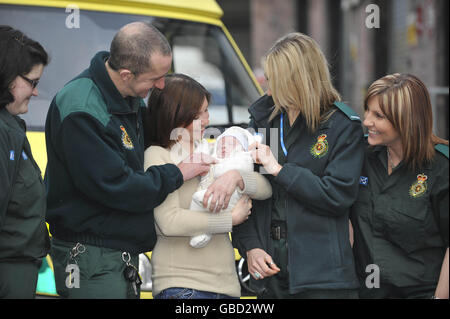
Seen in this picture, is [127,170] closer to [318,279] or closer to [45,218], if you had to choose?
[45,218]

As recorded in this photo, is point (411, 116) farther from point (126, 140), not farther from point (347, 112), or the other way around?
point (126, 140)

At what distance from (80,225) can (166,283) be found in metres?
0.49

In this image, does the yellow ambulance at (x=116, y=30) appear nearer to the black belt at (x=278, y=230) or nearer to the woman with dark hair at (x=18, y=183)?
the black belt at (x=278, y=230)

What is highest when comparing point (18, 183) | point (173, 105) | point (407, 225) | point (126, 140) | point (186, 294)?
point (173, 105)

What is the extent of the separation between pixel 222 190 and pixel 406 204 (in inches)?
32.8

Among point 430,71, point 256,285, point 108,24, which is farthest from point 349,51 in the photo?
point 256,285

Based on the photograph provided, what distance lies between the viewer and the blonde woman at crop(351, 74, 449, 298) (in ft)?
9.36

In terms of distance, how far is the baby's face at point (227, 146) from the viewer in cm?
298

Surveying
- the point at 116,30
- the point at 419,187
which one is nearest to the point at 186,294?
the point at 419,187

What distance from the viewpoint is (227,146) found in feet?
9.78

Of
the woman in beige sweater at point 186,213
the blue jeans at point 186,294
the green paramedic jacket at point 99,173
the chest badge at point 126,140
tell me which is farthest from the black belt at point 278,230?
the chest badge at point 126,140

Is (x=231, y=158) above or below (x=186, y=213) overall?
above

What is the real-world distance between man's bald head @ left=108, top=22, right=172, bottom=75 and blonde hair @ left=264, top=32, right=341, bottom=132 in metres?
0.53

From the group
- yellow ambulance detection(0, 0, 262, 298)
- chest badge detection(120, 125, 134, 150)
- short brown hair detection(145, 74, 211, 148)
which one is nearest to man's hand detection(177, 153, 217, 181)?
short brown hair detection(145, 74, 211, 148)
